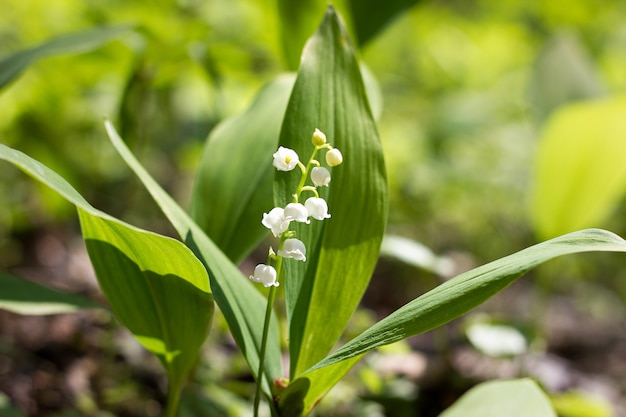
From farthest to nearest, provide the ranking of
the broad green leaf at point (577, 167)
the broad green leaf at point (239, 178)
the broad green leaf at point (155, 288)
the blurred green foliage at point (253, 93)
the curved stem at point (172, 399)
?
the blurred green foliage at point (253, 93) → the broad green leaf at point (577, 167) → the broad green leaf at point (239, 178) → the curved stem at point (172, 399) → the broad green leaf at point (155, 288)

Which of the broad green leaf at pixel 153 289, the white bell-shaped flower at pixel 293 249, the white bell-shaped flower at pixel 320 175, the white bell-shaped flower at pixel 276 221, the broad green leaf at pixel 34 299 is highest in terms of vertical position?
the white bell-shaped flower at pixel 320 175

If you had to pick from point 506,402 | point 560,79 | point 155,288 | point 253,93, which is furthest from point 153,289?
point 253,93

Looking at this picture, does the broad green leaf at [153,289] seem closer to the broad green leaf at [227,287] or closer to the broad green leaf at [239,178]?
the broad green leaf at [227,287]

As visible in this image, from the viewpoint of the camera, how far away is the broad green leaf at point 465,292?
565 mm

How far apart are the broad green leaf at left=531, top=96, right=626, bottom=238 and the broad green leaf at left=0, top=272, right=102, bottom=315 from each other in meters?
0.96

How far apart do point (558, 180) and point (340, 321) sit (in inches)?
32.4

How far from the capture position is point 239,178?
3.26 feet

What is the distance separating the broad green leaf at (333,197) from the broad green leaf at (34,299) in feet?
1.17

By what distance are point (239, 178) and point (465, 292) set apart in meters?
0.49

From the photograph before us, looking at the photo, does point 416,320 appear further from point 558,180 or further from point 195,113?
point 195,113

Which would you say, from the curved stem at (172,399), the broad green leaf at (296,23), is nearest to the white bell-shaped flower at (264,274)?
the curved stem at (172,399)

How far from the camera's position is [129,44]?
143 cm

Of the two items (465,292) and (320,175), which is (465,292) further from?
(320,175)

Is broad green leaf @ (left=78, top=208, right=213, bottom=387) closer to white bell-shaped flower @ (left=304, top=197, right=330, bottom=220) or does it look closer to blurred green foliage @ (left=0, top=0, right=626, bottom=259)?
white bell-shaped flower @ (left=304, top=197, right=330, bottom=220)
